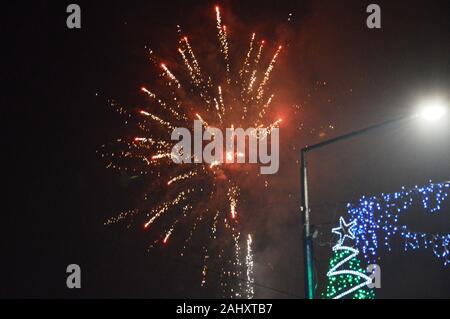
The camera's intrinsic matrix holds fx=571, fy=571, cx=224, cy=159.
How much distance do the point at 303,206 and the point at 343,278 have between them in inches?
168

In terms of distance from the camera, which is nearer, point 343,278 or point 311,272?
point 311,272

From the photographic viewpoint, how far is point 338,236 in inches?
536

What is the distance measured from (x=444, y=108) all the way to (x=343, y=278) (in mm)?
6153

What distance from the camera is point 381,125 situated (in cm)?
1102

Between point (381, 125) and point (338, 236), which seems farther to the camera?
point (338, 236)
